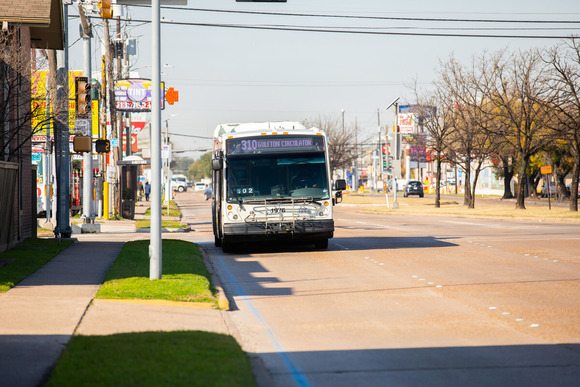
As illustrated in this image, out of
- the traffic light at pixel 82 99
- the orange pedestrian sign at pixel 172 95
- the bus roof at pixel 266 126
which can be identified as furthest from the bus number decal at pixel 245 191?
the orange pedestrian sign at pixel 172 95

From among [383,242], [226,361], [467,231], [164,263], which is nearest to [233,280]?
[164,263]

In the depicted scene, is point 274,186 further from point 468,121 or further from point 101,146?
point 468,121

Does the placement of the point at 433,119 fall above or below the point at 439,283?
above

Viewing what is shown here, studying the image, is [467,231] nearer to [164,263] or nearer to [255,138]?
[255,138]

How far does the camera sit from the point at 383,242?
22516 millimetres

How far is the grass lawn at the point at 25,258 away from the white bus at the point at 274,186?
423 centimetres

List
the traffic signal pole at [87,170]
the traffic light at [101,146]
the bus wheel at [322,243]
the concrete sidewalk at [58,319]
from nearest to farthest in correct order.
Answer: the concrete sidewalk at [58,319]
the bus wheel at [322,243]
the traffic light at [101,146]
the traffic signal pole at [87,170]

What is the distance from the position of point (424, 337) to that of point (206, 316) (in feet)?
9.28

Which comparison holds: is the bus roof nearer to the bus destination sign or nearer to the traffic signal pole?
the bus destination sign

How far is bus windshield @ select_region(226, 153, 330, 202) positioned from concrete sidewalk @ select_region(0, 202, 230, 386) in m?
6.18

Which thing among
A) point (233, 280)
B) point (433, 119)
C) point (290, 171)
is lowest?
point (233, 280)

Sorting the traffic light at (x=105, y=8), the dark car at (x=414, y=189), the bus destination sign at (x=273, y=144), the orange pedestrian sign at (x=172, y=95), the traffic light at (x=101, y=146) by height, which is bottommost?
the dark car at (x=414, y=189)

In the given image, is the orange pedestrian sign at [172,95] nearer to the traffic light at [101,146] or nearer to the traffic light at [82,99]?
the traffic light at [101,146]

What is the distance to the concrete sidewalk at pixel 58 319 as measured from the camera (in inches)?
274
